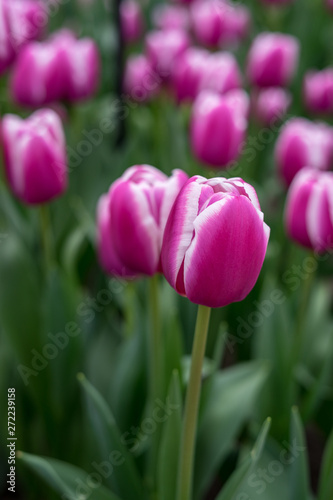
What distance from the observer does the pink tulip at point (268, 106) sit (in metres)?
1.57

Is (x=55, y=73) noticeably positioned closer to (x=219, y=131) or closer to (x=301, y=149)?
(x=219, y=131)

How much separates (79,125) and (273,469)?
0.86 metres

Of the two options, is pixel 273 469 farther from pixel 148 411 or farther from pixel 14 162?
pixel 14 162

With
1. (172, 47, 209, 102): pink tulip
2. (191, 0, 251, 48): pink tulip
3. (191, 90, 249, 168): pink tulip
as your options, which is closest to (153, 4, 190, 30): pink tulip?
(191, 0, 251, 48): pink tulip

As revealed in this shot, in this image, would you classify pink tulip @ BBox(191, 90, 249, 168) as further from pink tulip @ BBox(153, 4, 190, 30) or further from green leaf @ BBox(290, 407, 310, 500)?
pink tulip @ BBox(153, 4, 190, 30)

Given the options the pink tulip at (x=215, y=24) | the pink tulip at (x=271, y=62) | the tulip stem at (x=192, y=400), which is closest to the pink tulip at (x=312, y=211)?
the tulip stem at (x=192, y=400)

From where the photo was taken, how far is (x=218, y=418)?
74cm

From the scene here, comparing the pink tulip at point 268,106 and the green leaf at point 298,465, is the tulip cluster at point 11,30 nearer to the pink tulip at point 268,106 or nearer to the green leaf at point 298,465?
the pink tulip at point 268,106

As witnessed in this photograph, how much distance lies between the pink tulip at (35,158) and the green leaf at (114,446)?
29cm

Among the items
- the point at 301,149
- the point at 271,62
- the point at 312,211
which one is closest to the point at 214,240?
the point at 312,211

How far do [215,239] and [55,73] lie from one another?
2.76ft

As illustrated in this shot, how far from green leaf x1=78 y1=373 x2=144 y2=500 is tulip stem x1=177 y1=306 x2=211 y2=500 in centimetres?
11

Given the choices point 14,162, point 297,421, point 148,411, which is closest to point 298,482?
point 297,421

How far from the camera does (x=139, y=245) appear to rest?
0.53 meters
